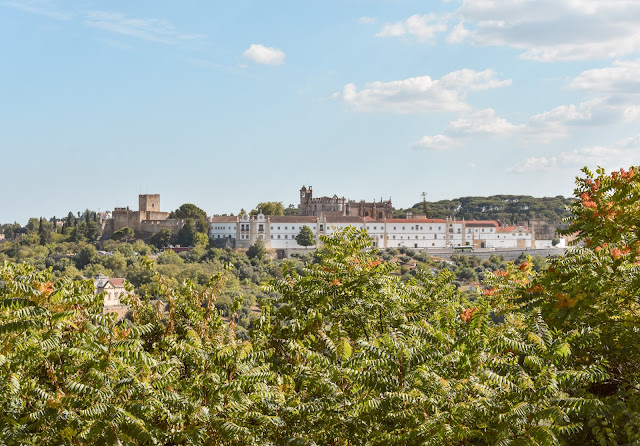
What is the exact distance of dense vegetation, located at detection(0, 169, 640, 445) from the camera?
6.29 m

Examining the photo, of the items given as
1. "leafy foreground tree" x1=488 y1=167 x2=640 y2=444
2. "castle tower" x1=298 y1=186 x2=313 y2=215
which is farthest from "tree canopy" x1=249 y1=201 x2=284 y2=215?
"leafy foreground tree" x1=488 y1=167 x2=640 y2=444

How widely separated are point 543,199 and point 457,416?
16088 centimetres

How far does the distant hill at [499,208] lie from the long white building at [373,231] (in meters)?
28.0

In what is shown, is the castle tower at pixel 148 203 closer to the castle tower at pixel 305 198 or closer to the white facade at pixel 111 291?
the castle tower at pixel 305 198

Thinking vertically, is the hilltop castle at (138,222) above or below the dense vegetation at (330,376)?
above

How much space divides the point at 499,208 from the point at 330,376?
517 ft

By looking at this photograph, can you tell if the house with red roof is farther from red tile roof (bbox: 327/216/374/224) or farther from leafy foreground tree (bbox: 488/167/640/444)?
red tile roof (bbox: 327/216/374/224)

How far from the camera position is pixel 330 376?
7.00m

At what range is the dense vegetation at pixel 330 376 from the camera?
6293 millimetres

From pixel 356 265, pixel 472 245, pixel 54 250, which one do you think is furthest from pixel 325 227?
pixel 356 265

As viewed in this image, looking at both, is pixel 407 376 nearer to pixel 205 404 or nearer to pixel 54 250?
pixel 205 404

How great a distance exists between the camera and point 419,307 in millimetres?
9117

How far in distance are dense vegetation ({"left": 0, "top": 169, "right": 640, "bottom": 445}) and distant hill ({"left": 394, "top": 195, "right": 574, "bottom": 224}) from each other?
440ft

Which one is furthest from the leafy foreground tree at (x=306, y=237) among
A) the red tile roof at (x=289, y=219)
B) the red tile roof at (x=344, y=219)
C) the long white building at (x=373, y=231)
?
the red tile roof at (x=344, y=219)
